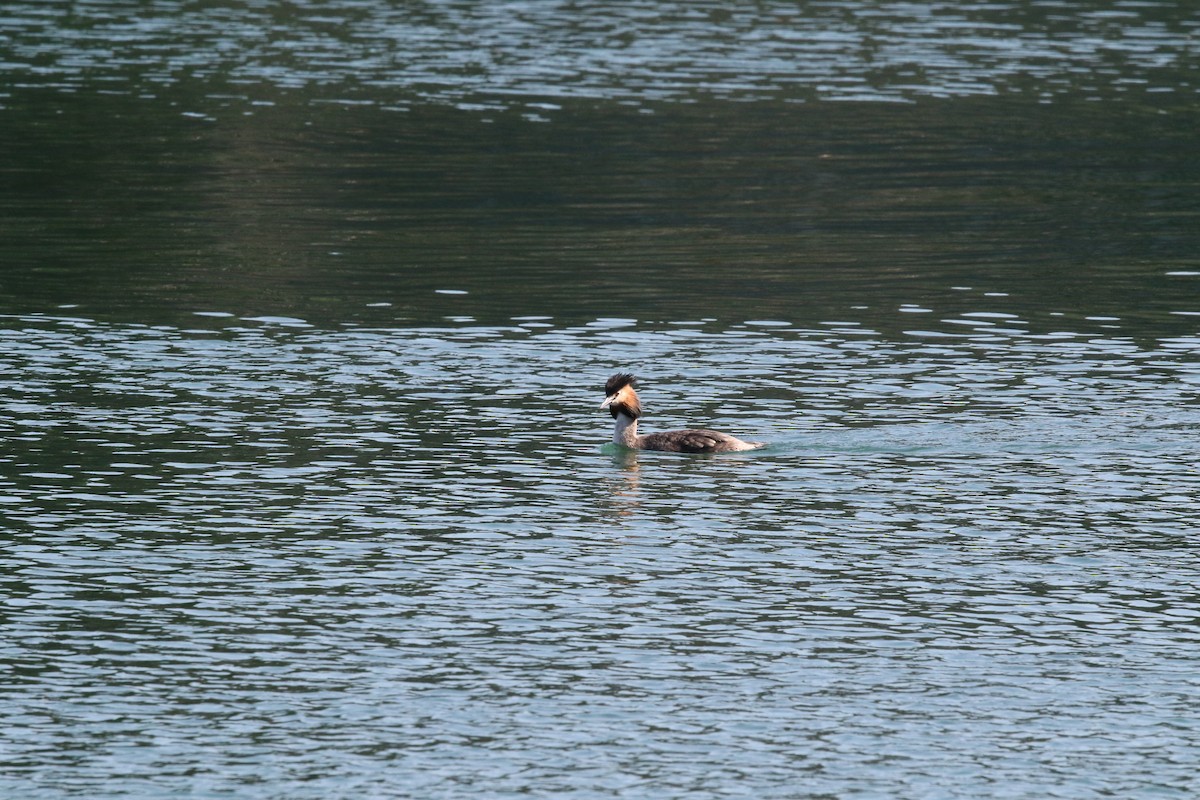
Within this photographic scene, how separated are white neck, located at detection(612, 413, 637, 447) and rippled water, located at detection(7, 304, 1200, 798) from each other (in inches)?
12.4

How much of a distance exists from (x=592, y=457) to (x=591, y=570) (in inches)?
188

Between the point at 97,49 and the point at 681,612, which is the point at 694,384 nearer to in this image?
the point at 681,612

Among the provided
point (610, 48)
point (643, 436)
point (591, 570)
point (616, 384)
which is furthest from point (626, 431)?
point (610, 48)

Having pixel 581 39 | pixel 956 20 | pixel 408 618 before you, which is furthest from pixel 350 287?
pixel 956 20

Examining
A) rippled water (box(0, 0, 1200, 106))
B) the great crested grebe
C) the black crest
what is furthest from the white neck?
rippled water (box(0, 0, 1200, 106))

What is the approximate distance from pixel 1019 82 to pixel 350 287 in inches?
1259

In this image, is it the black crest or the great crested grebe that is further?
the black crest

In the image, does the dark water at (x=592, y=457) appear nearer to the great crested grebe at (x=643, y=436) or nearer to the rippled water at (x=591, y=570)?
the rippled water at (x=591, y=570)

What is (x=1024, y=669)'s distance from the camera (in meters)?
17.1

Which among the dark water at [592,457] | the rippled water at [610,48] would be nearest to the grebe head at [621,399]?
the dark water at [592,457]

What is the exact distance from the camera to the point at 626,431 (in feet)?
81.3

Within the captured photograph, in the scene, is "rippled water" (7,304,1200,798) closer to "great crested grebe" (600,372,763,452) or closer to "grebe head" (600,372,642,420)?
"great crested grebe" (600,372,763,452)

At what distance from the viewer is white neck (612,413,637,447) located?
24.7m

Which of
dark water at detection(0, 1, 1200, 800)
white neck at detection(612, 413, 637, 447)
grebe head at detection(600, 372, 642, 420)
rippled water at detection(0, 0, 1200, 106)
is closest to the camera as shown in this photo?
dark water at detection(0, 1, 1200, 800)
